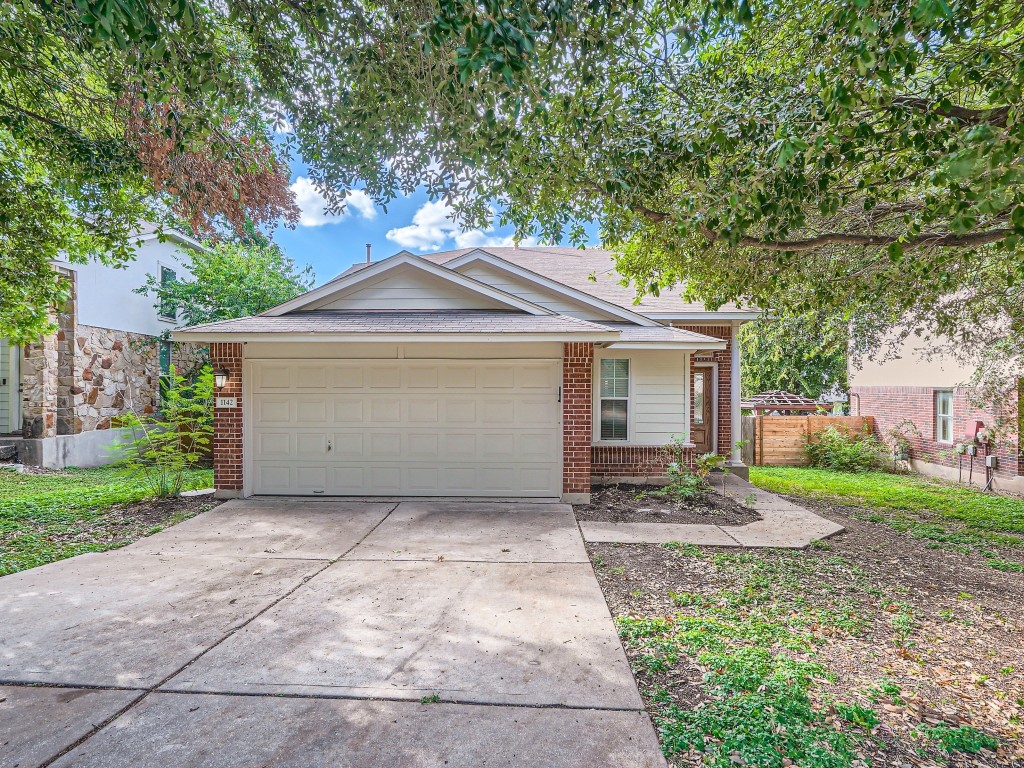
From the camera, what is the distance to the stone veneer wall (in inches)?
434

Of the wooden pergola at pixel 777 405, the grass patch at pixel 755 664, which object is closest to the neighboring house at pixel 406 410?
the grass patch at pixel 755 664

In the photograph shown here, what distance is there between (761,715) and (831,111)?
12.4ft

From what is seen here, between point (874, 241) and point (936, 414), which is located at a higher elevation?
point (874, 241)

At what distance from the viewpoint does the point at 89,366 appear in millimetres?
11930

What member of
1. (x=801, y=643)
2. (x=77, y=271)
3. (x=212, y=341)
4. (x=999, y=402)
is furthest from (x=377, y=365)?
(x=999, y=402)

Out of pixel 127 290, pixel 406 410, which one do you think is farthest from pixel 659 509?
pixel 127 290

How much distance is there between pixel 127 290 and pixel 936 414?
2072cm

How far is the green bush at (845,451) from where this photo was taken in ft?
45.0

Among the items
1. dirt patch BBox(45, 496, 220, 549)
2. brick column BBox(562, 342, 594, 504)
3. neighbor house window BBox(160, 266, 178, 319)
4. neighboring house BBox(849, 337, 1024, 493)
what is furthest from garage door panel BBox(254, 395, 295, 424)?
neighboring house BBox(849, 337, 1024, 493)

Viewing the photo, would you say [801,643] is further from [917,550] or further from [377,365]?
[377,365]

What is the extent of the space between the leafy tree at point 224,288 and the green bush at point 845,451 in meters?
15.0

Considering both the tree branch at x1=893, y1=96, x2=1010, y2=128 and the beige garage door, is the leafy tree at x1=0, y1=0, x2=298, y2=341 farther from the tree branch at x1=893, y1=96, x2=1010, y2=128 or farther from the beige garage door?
the tree branch at x1=893, y1=96, x2=1010, y2=128

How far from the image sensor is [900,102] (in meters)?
4.17

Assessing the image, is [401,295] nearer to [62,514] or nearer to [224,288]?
[62,514]
